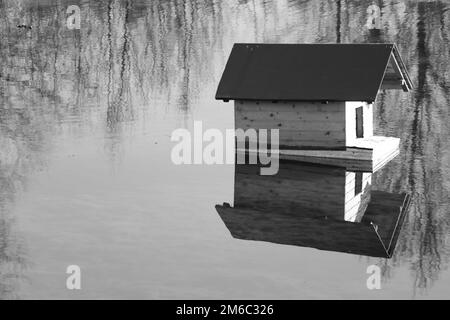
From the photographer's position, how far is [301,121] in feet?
101

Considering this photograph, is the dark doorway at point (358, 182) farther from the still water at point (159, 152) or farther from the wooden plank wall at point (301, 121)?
the wooden plank wall at point (301, 121)

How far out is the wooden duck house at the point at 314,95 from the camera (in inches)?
1190

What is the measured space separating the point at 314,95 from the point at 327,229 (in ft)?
26.5

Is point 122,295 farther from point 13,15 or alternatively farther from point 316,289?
point 13,15

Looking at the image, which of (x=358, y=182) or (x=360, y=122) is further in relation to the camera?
(x=360, y=122)

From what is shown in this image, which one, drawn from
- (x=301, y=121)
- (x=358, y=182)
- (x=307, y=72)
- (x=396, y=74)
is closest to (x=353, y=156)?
(x=301, y=121)

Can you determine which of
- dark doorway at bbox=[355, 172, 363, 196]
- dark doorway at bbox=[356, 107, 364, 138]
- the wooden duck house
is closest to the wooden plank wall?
the wooden duck house

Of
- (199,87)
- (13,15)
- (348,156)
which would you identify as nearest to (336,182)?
(348,156)

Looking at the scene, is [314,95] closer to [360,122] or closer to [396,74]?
[360,122]

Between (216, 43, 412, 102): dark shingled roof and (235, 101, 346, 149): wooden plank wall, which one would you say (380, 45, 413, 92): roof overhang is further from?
(235, 101, 346, 149): wooden plank wall

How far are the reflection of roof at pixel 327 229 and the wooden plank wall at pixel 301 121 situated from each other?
519 cm

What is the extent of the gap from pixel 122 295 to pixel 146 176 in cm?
1085
